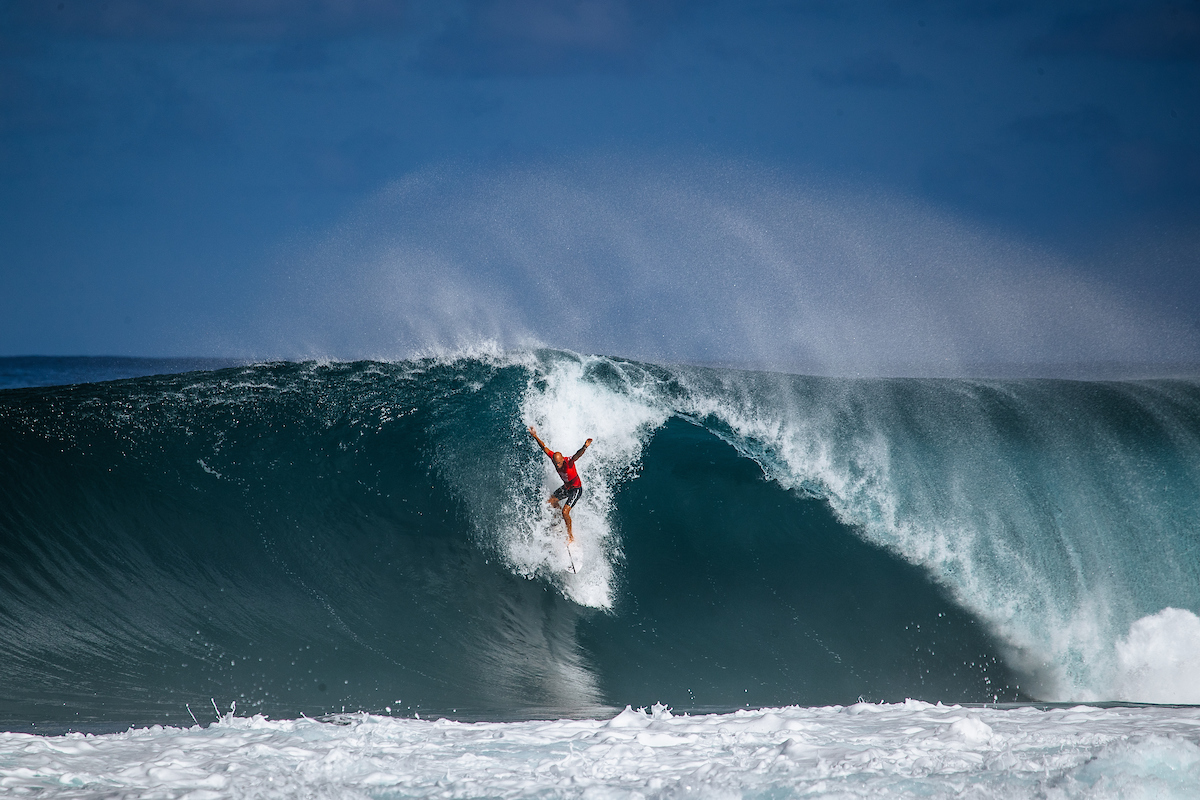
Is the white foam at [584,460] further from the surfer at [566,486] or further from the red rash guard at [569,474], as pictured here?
the red rash guard at [569,474]

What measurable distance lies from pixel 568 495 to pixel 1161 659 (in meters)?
6.79

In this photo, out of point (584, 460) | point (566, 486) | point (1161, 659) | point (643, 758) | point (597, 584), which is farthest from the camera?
point (584, 460)

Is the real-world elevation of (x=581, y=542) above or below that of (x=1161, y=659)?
above

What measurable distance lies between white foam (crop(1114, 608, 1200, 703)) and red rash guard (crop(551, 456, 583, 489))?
6269mm

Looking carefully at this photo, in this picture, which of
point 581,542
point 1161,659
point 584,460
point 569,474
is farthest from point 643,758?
point 1161,659

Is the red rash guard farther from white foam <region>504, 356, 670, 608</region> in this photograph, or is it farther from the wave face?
the wave face

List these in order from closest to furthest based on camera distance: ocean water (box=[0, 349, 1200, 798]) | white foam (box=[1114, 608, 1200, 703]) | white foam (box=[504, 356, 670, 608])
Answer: ocean water (box=[0, 349, 1200, 798]) < white foam (box=[1114, 608, 1200, 703]) < white foam (box=[504, 356, 670, 608])

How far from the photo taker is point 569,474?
865 centimetres

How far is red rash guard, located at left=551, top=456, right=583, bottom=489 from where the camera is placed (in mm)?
8617

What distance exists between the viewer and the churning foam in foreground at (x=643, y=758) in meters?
3.16

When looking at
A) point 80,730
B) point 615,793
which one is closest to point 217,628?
point 80,730

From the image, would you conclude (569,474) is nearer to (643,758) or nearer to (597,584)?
(597,584)

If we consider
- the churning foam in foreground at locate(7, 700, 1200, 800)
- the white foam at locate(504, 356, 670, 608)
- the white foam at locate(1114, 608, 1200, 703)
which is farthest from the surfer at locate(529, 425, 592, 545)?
the white foam at locate(1114, 608, 1200, 703)

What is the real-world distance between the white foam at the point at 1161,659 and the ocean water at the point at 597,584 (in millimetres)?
29
